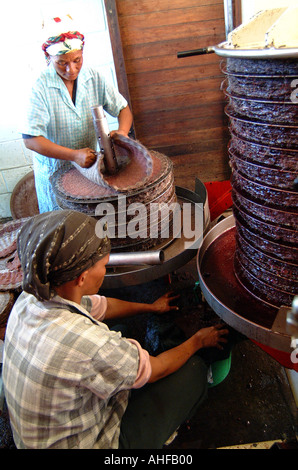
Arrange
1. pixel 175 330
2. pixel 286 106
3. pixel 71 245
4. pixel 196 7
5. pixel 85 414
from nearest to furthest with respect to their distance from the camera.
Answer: pixel 286 106 < pixel 71 245 < pixel 85 414 < pixel 175 330 < pixel 196 7

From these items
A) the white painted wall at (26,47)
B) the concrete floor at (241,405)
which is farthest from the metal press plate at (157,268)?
the white painted wall at (26,47)

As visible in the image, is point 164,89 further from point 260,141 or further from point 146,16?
point 260,141

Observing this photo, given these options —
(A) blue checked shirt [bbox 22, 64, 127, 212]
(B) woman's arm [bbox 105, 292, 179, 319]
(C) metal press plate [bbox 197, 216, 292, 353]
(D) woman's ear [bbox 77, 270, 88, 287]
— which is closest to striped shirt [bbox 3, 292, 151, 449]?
(D) woman's ear [bbox 77, 270, 88, 287]

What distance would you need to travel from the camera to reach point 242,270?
1.71 metres

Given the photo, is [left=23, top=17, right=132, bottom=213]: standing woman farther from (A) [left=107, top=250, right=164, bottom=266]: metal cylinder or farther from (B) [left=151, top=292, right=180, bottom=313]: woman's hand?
(B) [left=151, top=292, right=180, bottom=313]: woman's hand

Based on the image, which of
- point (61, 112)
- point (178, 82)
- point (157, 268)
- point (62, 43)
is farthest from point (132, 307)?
point (178, 82)

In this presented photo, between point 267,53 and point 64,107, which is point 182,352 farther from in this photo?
point 64,107

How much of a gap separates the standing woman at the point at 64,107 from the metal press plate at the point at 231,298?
0.93 m

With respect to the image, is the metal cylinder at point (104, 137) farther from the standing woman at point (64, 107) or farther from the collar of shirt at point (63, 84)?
the collar of shirt at point (63, 84)

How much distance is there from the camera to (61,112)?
2.54 meters

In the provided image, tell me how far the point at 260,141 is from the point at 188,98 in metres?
3.31

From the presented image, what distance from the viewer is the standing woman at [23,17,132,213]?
222cm

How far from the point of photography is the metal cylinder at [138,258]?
1.90 m

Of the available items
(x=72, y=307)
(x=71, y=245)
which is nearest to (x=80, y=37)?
(x=71, y=245)
